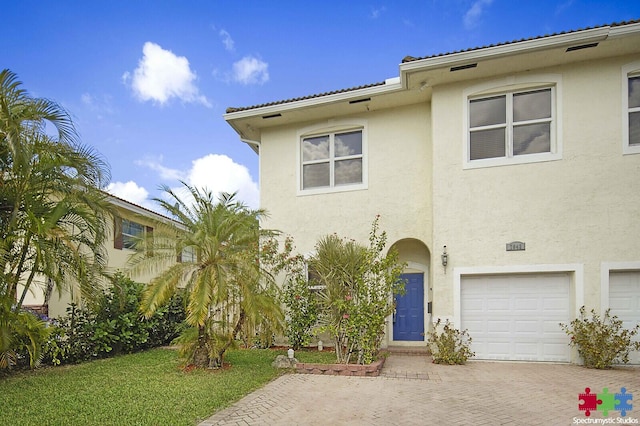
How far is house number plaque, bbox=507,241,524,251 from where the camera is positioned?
10109 millimetres

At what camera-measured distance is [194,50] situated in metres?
14.4

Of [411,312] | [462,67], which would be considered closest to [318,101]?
[462,67]

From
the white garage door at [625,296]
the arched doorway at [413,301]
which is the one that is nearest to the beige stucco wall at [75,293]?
the arched doorway at [413,301]

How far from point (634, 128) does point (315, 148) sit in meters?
8.95

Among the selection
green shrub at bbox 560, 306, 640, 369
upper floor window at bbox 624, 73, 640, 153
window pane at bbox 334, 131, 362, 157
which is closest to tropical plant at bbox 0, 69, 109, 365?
window pane at bbox 334, 131, 362, 157

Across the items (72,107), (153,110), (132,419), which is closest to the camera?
(132,419)

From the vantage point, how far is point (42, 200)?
27.9 feet

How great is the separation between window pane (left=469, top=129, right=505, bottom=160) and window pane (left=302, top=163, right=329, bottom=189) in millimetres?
4676

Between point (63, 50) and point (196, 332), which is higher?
point (63, 50)

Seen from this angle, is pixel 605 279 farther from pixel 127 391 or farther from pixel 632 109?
pixel 127 391

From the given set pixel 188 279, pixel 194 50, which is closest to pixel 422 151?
pixel 188 279

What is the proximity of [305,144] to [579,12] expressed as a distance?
9382 mm

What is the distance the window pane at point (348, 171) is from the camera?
12.7 metres

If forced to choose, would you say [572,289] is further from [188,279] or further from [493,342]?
[188,279]
